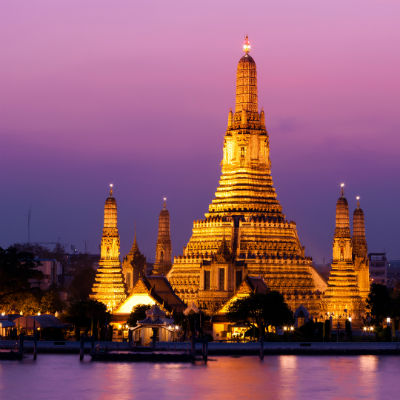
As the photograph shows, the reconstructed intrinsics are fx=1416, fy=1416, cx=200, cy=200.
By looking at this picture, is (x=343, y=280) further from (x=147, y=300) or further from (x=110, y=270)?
(x=110, y=270)

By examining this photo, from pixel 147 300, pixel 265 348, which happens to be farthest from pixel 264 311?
pixel 147 300

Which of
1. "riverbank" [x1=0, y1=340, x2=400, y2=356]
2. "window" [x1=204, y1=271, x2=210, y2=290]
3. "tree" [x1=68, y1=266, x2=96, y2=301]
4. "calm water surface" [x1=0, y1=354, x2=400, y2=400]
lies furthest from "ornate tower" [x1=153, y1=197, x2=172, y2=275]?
"calm water surface" [x1=0, y1=354, x2=400, y2=400]

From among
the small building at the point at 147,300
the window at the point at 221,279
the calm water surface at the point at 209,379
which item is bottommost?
the calm water surface at the point at 209,379

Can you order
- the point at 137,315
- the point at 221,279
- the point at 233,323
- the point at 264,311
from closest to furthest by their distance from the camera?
the point at 264,311
the point at 137,315
the point at 233,323
the point at 221,279

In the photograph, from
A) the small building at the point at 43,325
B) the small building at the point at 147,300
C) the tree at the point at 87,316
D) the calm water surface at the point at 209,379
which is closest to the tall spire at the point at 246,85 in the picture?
the small building at the point at 147,300

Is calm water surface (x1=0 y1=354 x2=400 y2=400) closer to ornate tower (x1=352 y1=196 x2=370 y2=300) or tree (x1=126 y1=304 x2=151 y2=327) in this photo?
tree (x1=126 y1=304 x2=151 y2=327)

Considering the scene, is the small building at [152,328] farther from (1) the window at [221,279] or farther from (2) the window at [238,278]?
(2) the window at [238,278]

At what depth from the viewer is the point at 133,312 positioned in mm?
113375

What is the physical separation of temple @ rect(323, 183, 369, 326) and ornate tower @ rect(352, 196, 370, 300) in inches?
26.6

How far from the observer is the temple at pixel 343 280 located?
120500mm

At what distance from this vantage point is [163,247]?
140 metres

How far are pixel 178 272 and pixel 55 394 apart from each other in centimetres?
5049

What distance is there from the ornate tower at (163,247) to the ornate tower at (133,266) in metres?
2.05

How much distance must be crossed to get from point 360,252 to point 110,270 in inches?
904
